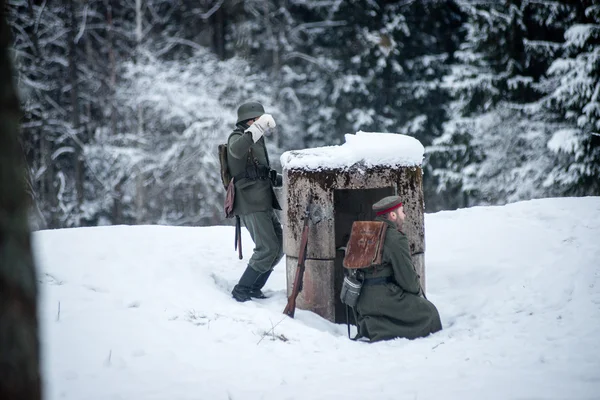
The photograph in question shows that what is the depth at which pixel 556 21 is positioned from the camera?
46.4 ft

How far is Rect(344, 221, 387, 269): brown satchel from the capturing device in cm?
468

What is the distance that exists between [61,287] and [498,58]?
519 inches

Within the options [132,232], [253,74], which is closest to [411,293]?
[132,232]

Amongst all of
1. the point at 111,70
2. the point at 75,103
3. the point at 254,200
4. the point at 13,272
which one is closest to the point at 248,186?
the point at 254,200

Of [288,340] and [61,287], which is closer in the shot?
[288,340]

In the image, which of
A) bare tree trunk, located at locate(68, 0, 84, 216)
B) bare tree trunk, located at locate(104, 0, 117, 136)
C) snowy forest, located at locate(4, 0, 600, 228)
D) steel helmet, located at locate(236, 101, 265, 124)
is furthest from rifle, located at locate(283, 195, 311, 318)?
bare tree trunk, located at locate(104, 0, 117, 136)

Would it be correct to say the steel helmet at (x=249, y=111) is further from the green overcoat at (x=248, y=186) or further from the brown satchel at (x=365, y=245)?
the brown satchel at (x=365, y=245)

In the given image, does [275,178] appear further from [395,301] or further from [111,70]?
[111,70]

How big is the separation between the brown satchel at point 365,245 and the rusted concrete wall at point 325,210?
469 millimetres

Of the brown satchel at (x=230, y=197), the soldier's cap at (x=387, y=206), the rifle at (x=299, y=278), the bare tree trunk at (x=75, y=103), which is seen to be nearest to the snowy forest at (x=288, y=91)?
the bare tree trunk at (x=75, y=103)

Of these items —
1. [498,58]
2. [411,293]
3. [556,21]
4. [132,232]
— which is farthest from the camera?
[498,58]

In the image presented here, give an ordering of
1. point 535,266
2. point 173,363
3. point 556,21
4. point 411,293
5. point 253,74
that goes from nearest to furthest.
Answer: point 173,363
point 411,293
point 535,266
point 556,21
point 253,74

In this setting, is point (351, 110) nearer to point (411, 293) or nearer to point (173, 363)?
point (411, 293)

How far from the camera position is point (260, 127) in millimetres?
5234
